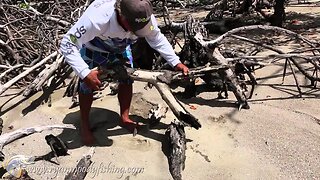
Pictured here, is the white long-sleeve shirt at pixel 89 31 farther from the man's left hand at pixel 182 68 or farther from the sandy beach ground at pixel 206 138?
the sandy beach ground at pixel 206 138

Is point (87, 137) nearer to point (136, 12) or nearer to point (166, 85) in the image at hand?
point (166, 85)

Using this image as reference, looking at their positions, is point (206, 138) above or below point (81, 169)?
below

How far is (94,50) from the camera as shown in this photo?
3.10 meters

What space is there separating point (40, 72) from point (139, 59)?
100 cm

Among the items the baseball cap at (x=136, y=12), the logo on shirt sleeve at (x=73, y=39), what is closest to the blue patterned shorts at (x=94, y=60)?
the logo on shirt sleeve at (x=73, y=39)

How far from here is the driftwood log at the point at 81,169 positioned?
2700mm

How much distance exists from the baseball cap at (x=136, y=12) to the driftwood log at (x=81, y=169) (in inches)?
34.7

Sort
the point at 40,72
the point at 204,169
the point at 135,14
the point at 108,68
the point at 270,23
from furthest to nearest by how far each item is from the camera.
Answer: the point at 270,23
the point at 40,72
the point at 108,68
the point at 204,169
the point at 135,14

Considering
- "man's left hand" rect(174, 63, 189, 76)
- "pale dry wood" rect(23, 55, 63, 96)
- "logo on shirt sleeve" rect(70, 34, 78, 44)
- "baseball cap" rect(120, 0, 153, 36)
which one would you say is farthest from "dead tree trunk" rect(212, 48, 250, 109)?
"pale dry wood" rect(23, 55, 63, 96)

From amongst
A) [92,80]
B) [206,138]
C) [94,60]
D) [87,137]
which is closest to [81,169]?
[87,137]

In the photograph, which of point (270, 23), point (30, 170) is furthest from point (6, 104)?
point (270, 23)

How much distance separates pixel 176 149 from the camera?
285 centimetres

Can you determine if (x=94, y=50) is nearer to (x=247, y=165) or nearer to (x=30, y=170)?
(x=30, y=170)

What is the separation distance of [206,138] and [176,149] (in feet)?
1.26
